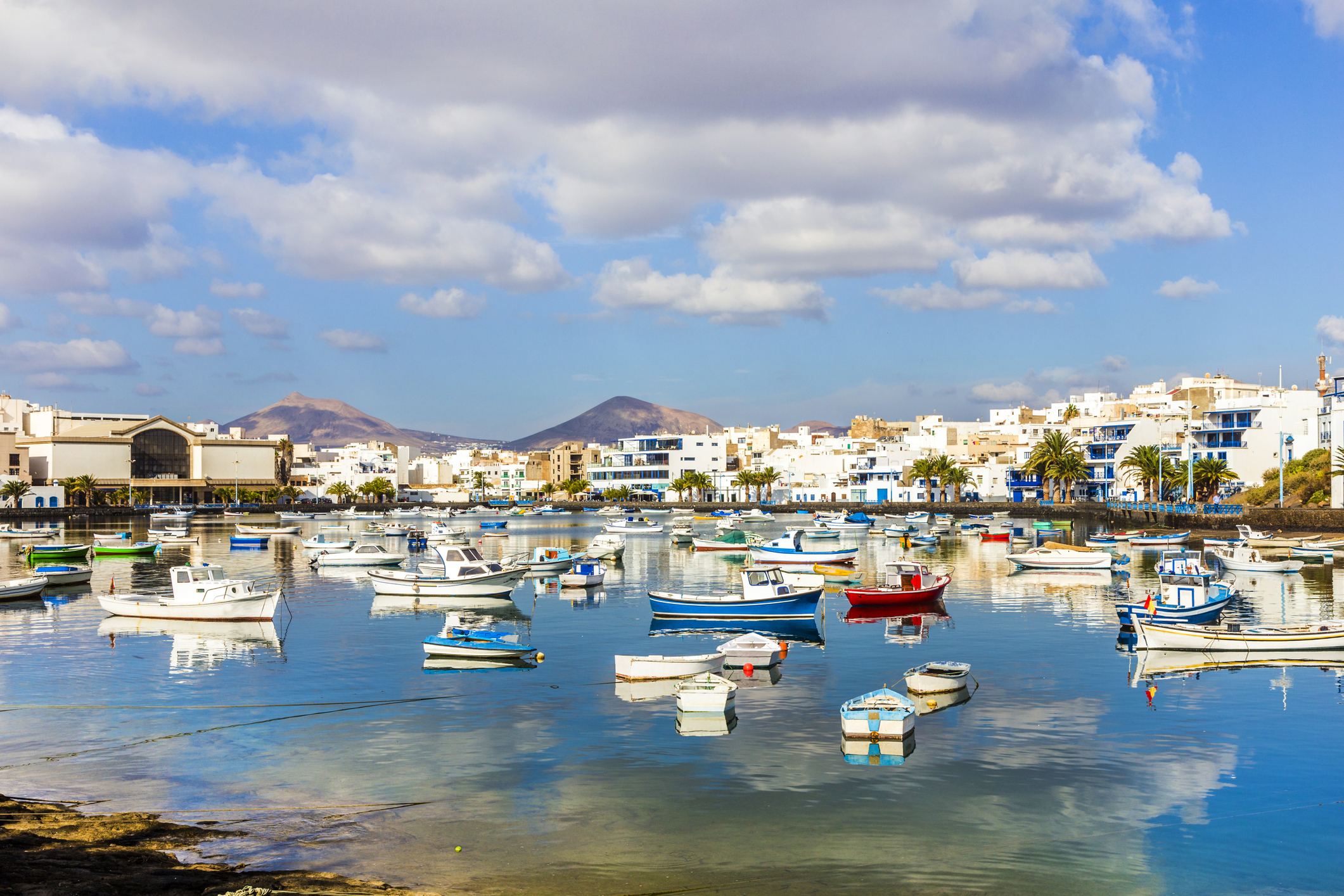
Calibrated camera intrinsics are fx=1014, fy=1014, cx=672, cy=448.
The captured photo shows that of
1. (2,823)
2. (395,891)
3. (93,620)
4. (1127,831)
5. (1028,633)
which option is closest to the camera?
(395,891)

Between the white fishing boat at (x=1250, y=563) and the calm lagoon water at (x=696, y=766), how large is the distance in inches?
1149

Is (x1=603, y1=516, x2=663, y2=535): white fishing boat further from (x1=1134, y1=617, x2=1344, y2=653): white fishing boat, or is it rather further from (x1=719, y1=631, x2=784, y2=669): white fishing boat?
(x1=1134, y1=617, x2=1344, y2=653): white fishing boat

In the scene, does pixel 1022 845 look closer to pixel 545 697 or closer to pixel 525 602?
pixel 545 697

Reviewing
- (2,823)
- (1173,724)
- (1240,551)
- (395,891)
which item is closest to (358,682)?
(2,823)

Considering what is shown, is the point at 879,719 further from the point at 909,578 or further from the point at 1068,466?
the point at 1068,466

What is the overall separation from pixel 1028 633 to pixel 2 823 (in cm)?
3850

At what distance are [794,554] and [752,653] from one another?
3874cm

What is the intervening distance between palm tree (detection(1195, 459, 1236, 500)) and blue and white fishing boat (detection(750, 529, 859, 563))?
82079 millimetres

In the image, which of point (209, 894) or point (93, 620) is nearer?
point (209, 894)

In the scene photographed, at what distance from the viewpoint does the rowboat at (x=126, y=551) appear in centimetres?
9500

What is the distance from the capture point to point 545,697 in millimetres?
32094

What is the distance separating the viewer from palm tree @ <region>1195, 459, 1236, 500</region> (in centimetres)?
13450

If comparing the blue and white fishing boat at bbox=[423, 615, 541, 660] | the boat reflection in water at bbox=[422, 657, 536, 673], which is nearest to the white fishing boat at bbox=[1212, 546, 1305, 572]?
the blue and white fishing boat at bbox=[423, 615, 541, 660]

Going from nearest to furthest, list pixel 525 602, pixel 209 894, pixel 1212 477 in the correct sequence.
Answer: pixel 209 894
pixel 525 602
pixel 1212 477
